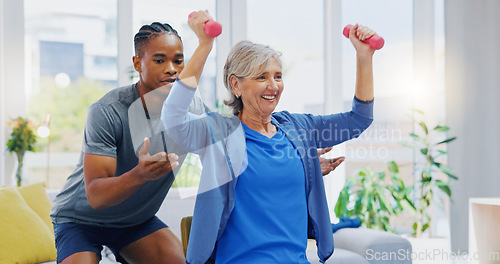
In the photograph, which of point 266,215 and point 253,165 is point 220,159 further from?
point 266,215

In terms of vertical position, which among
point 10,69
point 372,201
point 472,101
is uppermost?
point 10,69

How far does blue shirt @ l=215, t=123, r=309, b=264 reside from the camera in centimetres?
136

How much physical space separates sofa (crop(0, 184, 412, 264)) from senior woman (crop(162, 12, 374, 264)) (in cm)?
117

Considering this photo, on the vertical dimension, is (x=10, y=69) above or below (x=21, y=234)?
above

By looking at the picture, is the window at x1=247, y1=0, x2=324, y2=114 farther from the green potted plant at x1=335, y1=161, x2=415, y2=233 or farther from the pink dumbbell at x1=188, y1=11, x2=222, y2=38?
the pink dumbbell at x1=188, y1=11, x2=222, y2=38

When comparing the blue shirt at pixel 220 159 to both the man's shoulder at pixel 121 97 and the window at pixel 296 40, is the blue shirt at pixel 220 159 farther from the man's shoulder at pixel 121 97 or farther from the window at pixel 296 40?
the window at pixel 296 40

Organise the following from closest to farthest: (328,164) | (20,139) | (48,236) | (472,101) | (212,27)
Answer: (212,27) → (328,164) → (48,236) → (20,139) → (472,101)

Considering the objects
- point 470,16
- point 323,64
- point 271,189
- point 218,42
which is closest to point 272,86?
point 271,189

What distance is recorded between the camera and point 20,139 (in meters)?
3.51

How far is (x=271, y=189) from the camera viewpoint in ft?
4.57

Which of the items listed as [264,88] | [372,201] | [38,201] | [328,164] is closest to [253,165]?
[264,88]

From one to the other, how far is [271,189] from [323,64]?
3540 mm

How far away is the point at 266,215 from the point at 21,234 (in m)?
1.60

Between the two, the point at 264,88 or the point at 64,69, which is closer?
the point at 264,88
